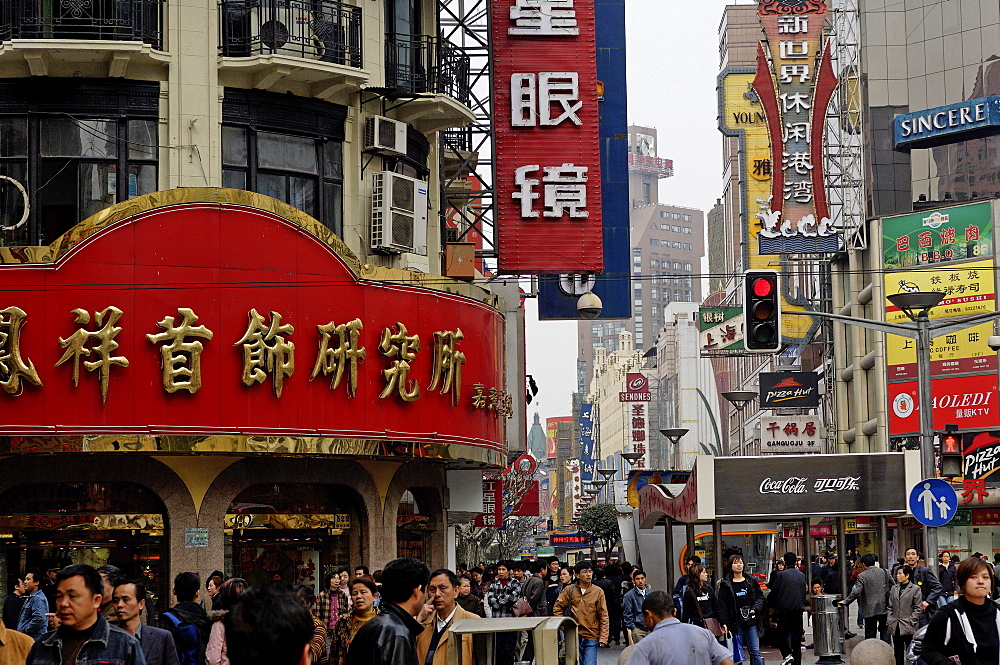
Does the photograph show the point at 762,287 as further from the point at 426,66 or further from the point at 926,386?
the point at 426,66

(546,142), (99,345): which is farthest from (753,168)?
(99,345)

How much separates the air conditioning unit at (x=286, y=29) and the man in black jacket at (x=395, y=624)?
58.4ft

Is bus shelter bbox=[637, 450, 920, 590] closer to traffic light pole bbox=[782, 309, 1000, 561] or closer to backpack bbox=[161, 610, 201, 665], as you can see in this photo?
traffic light pole bbox=[782, 309, 1000, 561]

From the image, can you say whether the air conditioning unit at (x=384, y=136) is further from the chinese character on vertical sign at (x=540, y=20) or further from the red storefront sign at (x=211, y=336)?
the chinese character on vertical sign at (x=540, y=20)

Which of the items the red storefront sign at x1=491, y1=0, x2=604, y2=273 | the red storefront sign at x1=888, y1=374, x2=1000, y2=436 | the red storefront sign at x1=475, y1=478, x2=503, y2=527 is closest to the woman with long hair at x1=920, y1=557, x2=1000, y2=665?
the red storefront sign at x1=491, y1=0, x2=604, y2=273

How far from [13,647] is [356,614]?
3.51m

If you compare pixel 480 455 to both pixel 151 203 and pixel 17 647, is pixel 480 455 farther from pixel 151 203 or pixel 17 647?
pixel 17 647

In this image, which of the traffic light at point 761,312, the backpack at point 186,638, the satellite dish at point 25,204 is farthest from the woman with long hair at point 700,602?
the satellite dish at point 25,204

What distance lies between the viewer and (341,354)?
948 inches

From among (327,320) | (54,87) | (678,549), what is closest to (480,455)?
(327,320)

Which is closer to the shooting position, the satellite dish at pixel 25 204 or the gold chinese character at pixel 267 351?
the gold chinese character at pixel 267 351

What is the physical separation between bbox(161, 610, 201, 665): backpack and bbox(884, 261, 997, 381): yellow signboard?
50.1 metres

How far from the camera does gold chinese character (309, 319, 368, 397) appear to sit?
78.4 feet

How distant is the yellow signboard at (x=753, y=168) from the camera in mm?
66562
